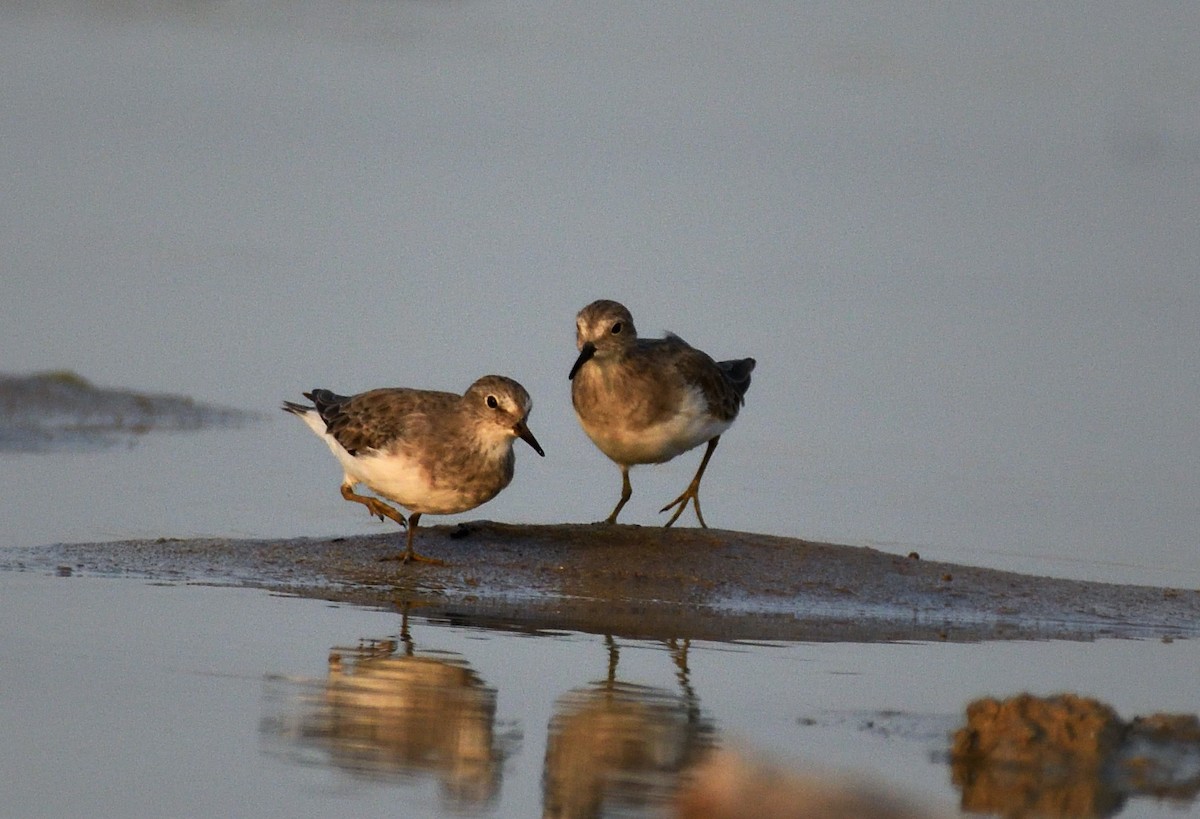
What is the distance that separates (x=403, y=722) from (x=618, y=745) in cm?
78

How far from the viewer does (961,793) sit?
20.7 ft

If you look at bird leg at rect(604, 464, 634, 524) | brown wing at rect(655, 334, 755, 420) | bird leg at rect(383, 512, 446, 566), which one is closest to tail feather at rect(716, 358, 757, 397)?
brown wing at rect(655, 334, 755, 420)

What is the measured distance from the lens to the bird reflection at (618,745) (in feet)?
20.0

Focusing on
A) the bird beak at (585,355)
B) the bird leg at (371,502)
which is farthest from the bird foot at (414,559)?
the bird beak at (585,355)

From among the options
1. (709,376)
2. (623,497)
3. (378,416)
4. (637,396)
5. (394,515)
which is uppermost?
(709,376)

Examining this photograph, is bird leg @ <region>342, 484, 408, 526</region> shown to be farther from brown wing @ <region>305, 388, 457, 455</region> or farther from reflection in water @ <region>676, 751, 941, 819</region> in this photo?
reflection in water @ <region>676, 751, 941, 819</region>

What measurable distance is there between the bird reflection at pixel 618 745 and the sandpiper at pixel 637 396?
9.89ft

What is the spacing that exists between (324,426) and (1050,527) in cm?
415

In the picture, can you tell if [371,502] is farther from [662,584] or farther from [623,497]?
[662,584]

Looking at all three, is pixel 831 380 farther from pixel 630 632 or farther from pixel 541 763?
pixel 541 763

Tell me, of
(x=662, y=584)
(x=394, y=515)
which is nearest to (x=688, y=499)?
(x=394, y=515)

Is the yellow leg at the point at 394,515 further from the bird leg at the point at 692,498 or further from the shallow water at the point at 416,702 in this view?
the bird leg at the point at 692,498

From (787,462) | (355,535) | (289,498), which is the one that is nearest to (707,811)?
(355,535)

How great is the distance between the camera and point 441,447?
964cm
